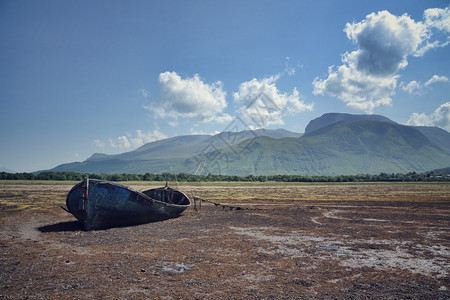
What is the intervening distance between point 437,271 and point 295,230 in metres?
8.63

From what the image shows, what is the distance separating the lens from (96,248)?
1368 cm

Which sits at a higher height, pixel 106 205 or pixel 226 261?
pixel 106 205

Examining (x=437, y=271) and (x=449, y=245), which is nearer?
(x=437, y=271)

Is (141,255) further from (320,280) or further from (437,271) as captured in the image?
(437,271)

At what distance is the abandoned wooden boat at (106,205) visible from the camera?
1817cm

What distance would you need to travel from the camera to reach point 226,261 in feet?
38.5

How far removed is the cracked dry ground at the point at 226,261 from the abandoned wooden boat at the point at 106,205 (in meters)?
0.95

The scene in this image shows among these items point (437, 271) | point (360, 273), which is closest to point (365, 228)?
point (437, 271)

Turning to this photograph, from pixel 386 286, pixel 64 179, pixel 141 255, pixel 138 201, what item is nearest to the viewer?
pixel 386 286

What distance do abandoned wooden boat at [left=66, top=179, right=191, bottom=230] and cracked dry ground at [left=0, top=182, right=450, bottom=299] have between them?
0.95 metres

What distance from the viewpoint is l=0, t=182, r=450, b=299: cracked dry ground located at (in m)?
8.70

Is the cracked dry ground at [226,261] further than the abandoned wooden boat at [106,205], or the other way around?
the abandoned wooden boat at [106,205]

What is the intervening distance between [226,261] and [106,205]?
10.6 metres

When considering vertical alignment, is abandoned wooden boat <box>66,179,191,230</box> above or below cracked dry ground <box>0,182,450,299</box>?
above
